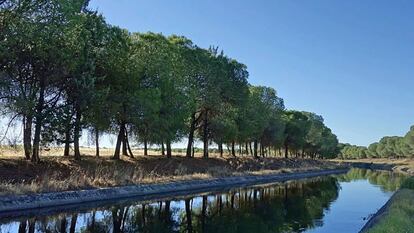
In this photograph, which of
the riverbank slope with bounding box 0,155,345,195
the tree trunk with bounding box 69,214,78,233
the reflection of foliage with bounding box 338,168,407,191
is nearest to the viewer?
the tree trunk with bounding box 69,214,78,233

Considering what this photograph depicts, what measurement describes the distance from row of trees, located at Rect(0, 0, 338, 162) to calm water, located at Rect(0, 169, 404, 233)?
9055mm

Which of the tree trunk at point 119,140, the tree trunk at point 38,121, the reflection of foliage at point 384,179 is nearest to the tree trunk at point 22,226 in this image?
the tree trunk at point 38,121

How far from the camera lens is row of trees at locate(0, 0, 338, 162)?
29.6m

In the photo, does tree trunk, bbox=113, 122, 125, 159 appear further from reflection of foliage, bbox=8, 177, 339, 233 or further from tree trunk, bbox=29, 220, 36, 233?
tree trunk, bbox=29, 220, 36, 233

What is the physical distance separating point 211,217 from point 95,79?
50.7 ft

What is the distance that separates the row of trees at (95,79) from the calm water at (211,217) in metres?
9.06

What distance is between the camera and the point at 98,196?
97.8 feet

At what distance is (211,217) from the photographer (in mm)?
26656

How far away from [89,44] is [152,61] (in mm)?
10236

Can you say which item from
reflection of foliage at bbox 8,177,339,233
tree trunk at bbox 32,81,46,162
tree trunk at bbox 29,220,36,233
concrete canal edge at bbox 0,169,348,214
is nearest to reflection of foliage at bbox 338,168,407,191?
concrete canal edge at bbox 0,169,348,214

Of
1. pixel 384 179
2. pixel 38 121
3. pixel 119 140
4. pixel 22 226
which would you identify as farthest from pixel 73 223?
pixel 384 179

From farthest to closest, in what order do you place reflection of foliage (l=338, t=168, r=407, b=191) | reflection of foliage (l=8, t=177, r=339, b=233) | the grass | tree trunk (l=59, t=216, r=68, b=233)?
reflection of foliage (l=338, t=168, r=407, b=191) → reflection of foliage (l=8, t=177, r=339, b=233) → tree trunk (l=59, t=216, r=68, b=233) → the grass

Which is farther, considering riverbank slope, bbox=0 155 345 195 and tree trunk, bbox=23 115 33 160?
tree trunk, bbox=23 115 33 160

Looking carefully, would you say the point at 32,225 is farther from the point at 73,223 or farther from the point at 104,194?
the point at 104,194
